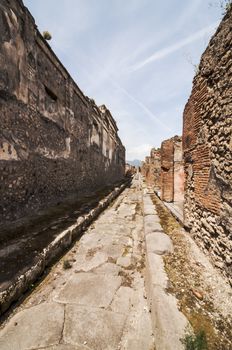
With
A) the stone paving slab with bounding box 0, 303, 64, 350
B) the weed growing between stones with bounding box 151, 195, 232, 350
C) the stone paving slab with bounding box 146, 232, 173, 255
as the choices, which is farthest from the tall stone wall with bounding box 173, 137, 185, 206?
the stone paving slab with bounding box 0, 303, 64, 350

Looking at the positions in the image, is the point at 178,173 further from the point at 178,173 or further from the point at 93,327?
the point at 93,327

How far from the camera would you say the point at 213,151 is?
310 centimetres

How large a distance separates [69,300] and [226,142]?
2.83 meters

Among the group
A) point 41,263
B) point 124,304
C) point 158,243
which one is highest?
point 158,243

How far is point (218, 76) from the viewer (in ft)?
9.59

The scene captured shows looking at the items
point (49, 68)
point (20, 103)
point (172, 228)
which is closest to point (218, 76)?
point (172, 228)

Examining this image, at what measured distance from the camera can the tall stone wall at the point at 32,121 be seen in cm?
482

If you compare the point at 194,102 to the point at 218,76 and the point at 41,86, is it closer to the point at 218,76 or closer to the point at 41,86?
the point at 218,76

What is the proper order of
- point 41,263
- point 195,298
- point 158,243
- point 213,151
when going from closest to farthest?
point 195,298 < point 41,263 < point 213,151 < point 158,243

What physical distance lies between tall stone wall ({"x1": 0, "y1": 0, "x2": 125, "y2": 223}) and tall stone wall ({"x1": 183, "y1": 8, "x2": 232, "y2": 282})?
4350 millimetres

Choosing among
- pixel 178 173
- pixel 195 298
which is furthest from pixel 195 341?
pixel 178 173

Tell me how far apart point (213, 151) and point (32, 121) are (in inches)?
203

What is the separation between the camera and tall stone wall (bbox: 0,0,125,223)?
482cm

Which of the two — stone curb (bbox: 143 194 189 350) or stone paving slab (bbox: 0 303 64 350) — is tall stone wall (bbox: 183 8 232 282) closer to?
stone curb (bbox: 143 194 189 350)
